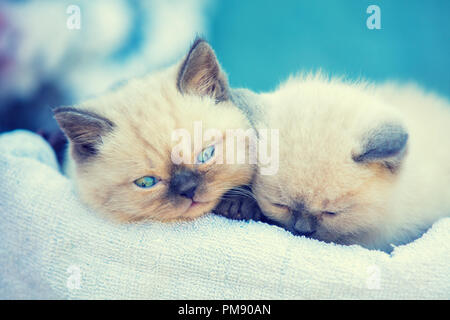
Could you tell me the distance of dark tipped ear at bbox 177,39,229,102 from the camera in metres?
1.22

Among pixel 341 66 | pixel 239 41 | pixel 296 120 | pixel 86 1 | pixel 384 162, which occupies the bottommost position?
pixel 384 162

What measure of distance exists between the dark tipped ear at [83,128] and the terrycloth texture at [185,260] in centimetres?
17

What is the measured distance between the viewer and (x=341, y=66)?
229cm

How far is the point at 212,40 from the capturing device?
247cm

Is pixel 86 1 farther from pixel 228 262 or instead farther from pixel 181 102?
pixel 228 262

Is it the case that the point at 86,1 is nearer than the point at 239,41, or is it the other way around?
the point at 86,1

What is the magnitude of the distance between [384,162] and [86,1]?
1893 mm

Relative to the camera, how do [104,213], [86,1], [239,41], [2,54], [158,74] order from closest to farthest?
[104,213] → [158,74] → [2,54] → [86,1] → [239,41]

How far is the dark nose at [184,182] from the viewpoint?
3.75ft

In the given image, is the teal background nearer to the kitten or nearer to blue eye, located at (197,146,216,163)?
the kitten

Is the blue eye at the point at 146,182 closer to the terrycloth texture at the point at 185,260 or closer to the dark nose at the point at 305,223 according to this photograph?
the terrycloth texture at the point at 185,260

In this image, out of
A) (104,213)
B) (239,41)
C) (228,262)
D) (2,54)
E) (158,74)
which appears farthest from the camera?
(239,41)

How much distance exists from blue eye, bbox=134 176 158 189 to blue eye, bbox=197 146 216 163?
15 cm

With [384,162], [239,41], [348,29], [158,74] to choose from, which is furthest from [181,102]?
[348,29]
